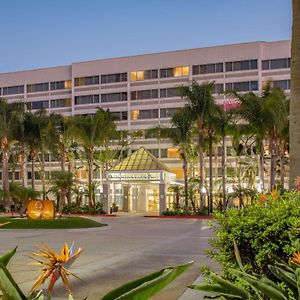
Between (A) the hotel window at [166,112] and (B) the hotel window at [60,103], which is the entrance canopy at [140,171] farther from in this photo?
(B) the hotel window at [60,103]

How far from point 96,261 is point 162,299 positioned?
5.56m

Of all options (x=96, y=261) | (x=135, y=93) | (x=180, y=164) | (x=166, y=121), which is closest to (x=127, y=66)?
(x=135, y=93)

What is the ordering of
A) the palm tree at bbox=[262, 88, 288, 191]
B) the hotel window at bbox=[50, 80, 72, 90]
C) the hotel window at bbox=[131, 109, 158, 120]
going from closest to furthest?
the palm tree at bbox=[262, 88, 288, 191] → the hotel window at bbox=[131, 109, 158, 120] → the hotel window at bbox=[50, 80, 72, 90]

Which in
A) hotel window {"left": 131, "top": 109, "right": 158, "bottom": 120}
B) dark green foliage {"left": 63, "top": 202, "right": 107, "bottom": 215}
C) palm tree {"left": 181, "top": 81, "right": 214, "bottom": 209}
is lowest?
dark green foliage {"left": 63, "top": 202, "right": 107, "bottom": 215}

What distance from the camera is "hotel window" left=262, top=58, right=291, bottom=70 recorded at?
65750 mm

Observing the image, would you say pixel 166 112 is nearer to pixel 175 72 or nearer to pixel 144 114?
pixel 144 114

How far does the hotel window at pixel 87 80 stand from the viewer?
7606 centimetres

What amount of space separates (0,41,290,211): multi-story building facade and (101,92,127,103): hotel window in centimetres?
14

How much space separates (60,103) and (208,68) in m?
22.9

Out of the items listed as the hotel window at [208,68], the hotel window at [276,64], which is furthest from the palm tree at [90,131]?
the hotel window at [276,64]

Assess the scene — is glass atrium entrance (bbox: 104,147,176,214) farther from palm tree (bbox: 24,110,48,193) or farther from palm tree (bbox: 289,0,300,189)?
palm tree (bbox: 289,0,300,189)

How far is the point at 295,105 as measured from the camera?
11.0 metres

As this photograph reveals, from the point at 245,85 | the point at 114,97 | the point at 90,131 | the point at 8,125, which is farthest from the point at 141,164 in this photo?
the point at 114,97

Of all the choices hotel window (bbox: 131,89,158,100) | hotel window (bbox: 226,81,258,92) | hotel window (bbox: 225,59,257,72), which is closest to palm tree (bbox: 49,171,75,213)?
hotel window (bbox: 131,89,158,100)
